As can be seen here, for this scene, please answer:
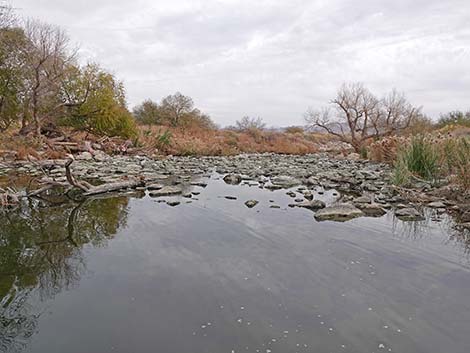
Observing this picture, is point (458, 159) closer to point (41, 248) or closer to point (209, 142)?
point (41, 248)

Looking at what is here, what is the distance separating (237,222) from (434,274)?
9.48 ft

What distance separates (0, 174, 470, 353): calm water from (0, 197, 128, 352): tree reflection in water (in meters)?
0.02

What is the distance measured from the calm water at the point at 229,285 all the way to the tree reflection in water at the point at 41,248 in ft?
0.05

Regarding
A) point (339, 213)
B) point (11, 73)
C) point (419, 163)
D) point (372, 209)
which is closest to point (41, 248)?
point (339, 213)

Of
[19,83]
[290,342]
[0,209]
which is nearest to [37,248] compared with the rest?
[0,209]

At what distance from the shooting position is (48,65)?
16906 millimetres

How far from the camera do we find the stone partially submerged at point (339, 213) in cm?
597

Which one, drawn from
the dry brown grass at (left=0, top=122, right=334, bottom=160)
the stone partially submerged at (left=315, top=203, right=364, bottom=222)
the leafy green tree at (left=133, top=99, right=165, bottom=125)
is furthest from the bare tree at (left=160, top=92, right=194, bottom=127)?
the stone partially submerged at (left=315, top=203, right=364, bottom=222)

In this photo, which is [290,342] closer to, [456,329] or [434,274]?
[456,329]

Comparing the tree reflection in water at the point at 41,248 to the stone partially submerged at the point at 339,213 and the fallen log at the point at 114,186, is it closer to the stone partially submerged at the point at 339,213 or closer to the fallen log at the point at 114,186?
the fallen log at the point at 114,186

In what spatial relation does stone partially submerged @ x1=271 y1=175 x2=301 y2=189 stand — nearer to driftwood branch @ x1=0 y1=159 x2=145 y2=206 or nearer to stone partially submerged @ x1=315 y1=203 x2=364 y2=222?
stone partially submerged @ x1=315 y1=203 x2=364 y2=222

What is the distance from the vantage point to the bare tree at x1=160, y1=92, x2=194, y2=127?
98.6ft

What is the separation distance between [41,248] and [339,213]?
4481mm

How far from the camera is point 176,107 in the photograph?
3058 centimetres
